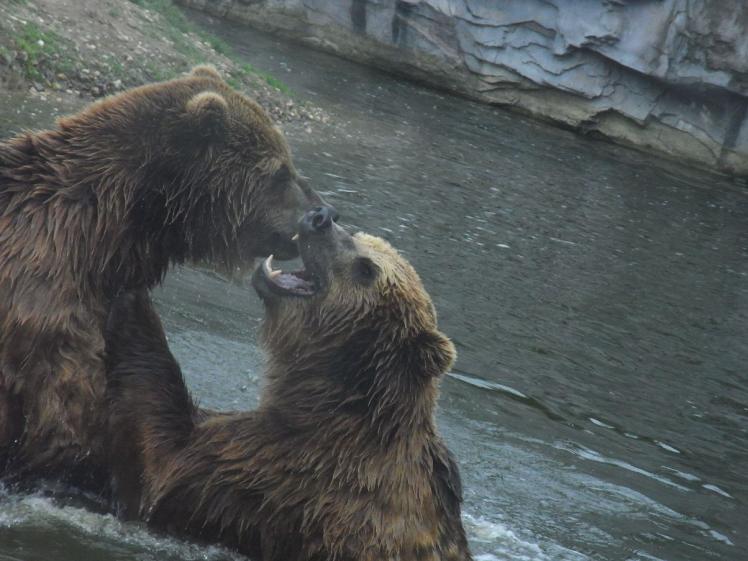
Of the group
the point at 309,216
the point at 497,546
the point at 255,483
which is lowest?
the point at 497,546

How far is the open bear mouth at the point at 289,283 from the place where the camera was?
5395 mm

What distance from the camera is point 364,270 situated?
5289mm

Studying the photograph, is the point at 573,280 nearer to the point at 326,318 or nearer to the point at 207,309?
the point at 207,309

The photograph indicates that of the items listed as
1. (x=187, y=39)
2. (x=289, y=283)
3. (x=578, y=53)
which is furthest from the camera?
(x=578, y=53)

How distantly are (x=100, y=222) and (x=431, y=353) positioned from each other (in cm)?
165

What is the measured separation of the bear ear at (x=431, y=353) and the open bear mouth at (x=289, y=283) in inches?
23.8

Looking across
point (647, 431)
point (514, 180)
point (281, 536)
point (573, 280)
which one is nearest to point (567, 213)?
point (514, 180)

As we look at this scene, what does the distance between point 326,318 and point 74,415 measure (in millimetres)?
1219

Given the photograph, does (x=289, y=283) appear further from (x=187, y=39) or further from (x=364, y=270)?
(x=187, y=39)

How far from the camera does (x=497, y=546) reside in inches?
242

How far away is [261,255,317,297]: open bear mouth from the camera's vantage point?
5.39 m

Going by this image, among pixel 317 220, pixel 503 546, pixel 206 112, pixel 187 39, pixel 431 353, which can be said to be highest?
pixel 206 112

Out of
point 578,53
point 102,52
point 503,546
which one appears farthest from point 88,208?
Answer: point 578,53

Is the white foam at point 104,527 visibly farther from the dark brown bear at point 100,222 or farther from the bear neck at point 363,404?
the bear neck at point 363,404
